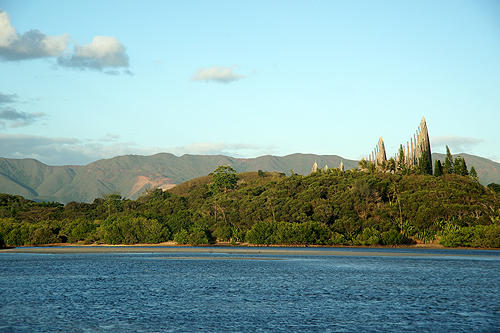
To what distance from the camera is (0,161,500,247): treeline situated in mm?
97312

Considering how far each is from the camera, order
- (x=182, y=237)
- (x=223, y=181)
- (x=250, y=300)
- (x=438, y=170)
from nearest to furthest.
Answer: (x=250, y=300) → (x=182, y=237) → (x=438, y=170) → (x=223, y=181)

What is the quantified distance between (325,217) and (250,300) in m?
76.4

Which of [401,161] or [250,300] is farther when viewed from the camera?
[401,161]

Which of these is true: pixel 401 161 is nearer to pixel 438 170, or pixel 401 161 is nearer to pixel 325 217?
pixel 438 170

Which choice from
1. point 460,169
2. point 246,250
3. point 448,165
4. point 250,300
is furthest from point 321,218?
point 250,300

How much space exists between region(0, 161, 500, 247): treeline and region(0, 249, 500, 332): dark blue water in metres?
49.0

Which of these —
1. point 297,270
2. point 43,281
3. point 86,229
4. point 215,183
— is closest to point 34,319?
point 43,281

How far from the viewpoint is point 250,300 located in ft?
99.1

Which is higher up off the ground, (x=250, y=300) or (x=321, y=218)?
(x=321, y=218)

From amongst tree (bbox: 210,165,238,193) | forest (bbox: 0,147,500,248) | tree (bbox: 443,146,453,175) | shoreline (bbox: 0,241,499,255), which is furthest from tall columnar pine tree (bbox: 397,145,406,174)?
tree (bbox: 210,165,238,193)

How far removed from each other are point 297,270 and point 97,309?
2737 cm

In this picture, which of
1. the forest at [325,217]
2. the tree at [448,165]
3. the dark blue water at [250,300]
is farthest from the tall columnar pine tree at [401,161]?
the dark blue water at [250,300]

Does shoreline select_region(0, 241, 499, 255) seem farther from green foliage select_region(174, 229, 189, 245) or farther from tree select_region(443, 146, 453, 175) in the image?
tree select_region(443, 146, 453, 175)

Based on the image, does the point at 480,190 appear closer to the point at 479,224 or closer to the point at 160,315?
the point at 479,224
